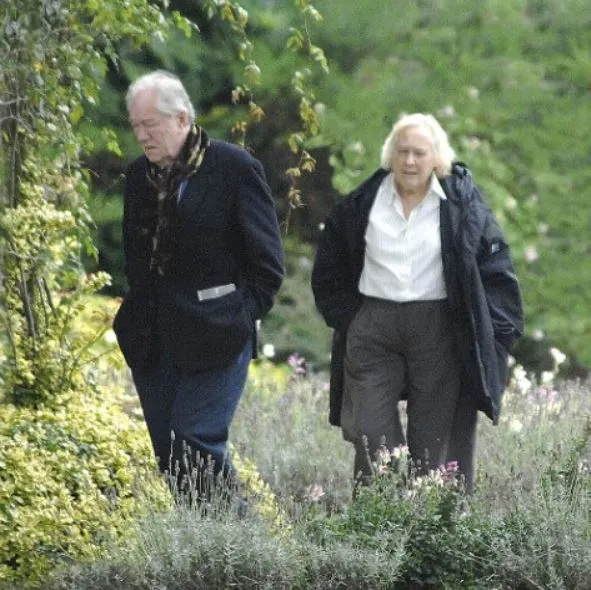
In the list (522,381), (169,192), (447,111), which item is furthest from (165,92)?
(447,111)

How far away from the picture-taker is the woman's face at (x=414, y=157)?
6.68 m

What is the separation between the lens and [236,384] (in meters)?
6.25

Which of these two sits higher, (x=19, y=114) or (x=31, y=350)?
(x=19, y=114)

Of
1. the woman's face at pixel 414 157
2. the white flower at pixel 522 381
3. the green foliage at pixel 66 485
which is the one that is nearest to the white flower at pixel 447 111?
the white flower at pixel 522 381

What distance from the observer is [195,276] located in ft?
20.1

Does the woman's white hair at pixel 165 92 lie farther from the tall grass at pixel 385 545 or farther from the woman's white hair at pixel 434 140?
the tall grass at pixel 385 545

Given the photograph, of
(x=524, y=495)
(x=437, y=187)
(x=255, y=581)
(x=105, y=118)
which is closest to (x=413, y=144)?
(x=437, y=187)

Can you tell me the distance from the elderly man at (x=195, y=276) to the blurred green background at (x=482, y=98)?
8.89 m

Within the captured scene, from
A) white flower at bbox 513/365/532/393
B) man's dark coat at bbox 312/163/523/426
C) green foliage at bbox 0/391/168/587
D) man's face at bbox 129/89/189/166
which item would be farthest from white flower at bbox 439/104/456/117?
man's face at bbox 129/89/189/166

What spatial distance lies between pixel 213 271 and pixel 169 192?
1.05ft

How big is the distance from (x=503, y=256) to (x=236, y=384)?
4.21 feet

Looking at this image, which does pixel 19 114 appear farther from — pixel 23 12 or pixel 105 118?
pixel 105 118

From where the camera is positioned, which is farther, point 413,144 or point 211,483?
point 413,144

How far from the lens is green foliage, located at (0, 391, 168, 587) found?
6043 mm
